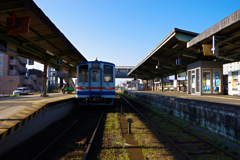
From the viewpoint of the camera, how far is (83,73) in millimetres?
11328

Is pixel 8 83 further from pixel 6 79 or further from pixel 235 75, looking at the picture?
pixel 235 75

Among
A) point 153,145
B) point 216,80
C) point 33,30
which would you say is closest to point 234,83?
point 216,80

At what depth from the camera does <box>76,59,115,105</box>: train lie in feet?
35.8

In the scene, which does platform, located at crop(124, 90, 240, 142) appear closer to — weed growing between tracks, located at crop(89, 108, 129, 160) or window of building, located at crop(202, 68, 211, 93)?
weed growing between tracks, located at crop(89, 108, 129, 160)

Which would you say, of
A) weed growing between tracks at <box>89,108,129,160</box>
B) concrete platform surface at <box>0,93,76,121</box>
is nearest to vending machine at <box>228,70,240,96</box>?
weed growing between tracks at <box>89,108,129,160</box>

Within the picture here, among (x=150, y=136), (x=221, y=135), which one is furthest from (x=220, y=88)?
(x=150, y=136)

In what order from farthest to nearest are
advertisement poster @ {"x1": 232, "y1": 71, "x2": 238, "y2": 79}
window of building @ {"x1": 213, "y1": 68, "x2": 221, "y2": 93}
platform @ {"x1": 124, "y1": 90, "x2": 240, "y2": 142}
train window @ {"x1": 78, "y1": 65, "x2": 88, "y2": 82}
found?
advertisement poster @ {"x1": 232, "y1": 71, "x2": 238, "y2": 79} < window of building @ {"x1": 213, "y1": 68, "x2": 221, "y2": 93} < train window @ {"x1": 78, "y1": 65, "x2": 88, "y2": 82} < platform @ {"x1": 124, "y1": 90, "x2": 240, "y2": 142}

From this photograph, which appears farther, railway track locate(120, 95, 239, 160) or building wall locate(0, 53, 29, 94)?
building wall locate(0, 53, 29, 94)

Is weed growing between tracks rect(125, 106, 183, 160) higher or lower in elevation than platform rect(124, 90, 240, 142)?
lower


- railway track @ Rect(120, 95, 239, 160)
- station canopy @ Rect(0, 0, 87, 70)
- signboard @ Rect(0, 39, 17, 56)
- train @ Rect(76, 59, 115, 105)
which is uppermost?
station canopy @ Rect(0, 0, 87, 70)

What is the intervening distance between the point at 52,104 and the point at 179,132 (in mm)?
5959

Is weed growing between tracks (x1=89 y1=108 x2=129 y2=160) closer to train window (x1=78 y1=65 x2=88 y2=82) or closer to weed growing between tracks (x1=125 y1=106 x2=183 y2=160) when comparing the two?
weed growing between tracks (x1=125 y1=106 x2=183 y2=160)

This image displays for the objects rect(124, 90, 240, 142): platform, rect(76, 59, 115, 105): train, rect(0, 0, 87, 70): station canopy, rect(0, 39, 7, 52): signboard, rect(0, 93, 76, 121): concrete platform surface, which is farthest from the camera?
rect(76, 59, 115, 105): train

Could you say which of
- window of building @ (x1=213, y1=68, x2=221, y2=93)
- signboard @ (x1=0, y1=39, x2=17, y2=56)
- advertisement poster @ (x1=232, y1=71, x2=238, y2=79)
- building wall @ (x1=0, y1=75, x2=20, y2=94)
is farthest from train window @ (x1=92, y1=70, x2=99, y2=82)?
building wall @ (x1=0, y1=75, x2=20, y2=94)
